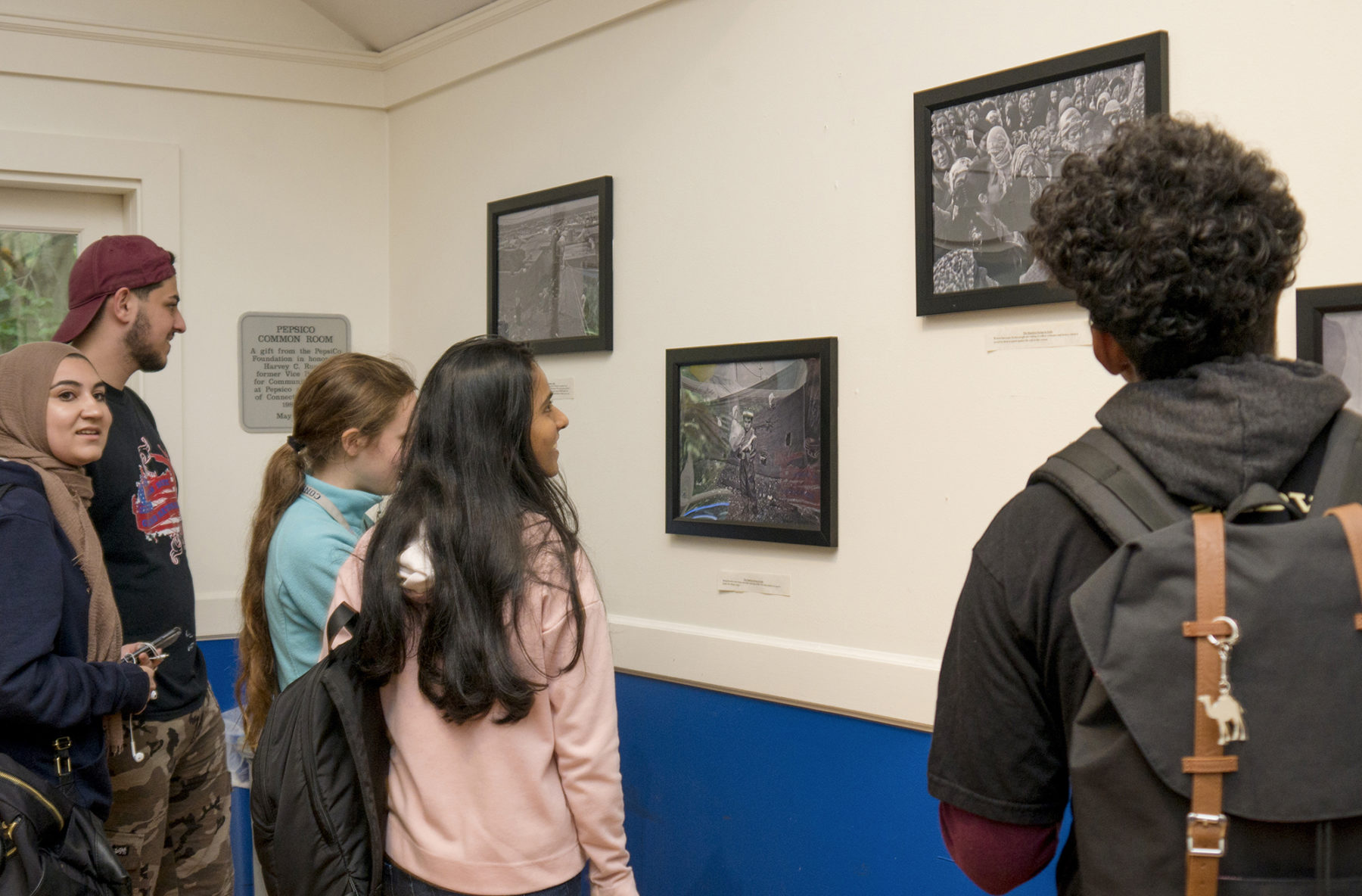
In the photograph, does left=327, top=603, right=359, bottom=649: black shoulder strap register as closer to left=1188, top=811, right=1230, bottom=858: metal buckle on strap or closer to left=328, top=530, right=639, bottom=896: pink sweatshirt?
left=328, top=530, right=639, bottom=896: pink sweatshirt

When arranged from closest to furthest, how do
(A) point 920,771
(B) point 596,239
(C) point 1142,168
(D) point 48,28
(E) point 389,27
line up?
(C) point 1142,168 → (A) point 920,771 → (B) point 596,239 → (D) point 48,28 → (E) point 389,27

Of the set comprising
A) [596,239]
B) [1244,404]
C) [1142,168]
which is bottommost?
[1244,404]

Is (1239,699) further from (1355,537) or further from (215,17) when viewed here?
(215,17)

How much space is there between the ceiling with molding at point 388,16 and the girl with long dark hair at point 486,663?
7.27ft

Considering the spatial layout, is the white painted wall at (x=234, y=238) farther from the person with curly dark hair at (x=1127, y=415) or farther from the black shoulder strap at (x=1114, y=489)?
the black shoulder strap at (x=1114, y=489)

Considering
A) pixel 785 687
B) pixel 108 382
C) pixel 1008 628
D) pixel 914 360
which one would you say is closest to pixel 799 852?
pixel 785 687

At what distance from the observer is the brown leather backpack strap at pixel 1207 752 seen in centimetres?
82

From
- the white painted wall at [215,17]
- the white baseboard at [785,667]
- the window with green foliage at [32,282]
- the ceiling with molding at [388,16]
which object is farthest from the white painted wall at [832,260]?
the window with green foliage at [32,282]

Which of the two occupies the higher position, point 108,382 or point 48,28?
point 48,28

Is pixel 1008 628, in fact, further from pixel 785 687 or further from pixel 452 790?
pixel 785 687

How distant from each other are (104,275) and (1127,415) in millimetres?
2434

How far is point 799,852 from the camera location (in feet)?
7.94

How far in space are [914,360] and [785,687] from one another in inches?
31.9

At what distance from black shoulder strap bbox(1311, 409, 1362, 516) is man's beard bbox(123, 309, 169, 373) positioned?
8.29 feet
